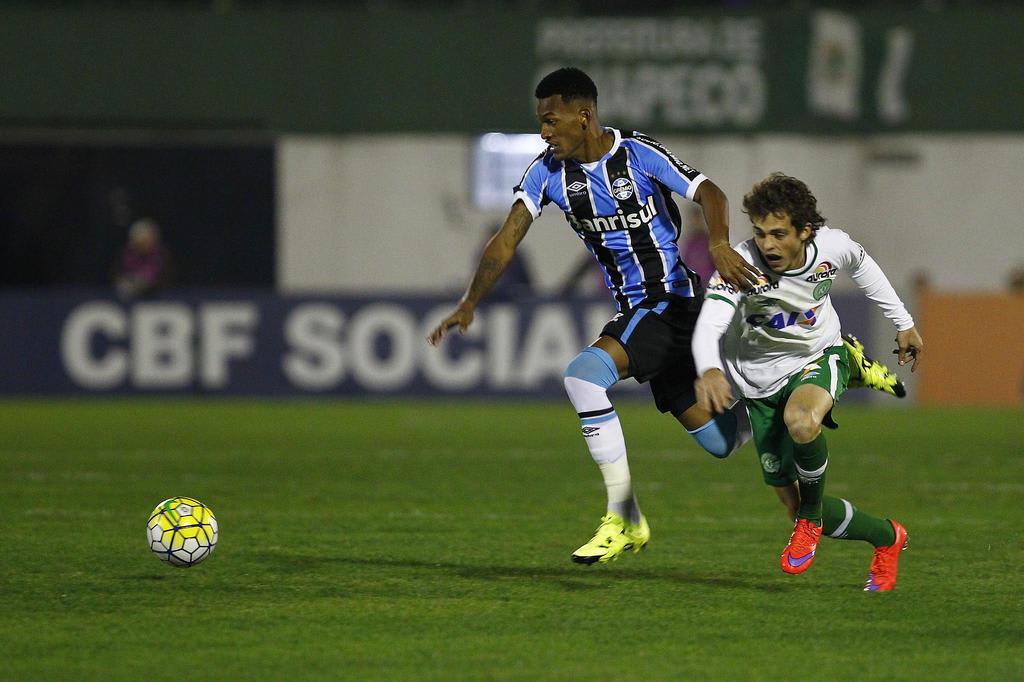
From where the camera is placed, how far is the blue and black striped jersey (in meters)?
6.46

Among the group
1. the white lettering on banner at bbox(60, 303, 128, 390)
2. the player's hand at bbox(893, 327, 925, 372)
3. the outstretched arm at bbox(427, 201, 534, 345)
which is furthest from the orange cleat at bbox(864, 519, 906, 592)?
the white lettering on banner at bbox(60, 303, 128, 390)

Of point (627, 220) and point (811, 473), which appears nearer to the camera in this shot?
point (811, 473)

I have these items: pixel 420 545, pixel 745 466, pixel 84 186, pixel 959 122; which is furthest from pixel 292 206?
pixel 420 545

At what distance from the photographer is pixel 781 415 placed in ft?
19.9

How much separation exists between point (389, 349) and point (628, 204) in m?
9.46

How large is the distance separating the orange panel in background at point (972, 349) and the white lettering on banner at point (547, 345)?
3.69 meters

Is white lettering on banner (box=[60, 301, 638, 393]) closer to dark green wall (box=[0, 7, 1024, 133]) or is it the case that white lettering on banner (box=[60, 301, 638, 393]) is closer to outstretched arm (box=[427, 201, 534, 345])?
dark green wall (box=[0, 7, 1024, 133])

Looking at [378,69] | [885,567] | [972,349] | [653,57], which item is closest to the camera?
[885,567]

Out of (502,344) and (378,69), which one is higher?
(378,69)

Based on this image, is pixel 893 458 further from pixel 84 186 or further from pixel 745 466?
pixel 84 186

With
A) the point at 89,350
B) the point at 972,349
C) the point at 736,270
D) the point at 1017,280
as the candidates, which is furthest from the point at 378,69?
the point at 736,270

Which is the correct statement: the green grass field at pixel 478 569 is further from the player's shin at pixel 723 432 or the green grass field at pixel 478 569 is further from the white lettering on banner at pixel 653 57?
the white lettering on banner at pixel 653 57

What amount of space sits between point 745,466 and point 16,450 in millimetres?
5365

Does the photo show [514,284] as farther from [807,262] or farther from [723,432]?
[807,262]
